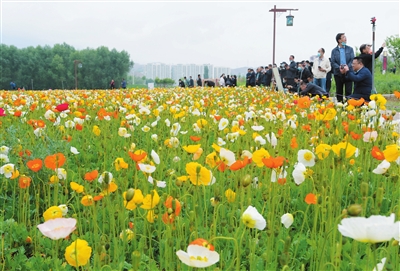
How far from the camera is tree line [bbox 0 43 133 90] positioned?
53.9m

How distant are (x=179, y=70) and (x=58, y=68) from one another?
132m

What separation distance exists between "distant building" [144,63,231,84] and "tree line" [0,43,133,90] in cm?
10892

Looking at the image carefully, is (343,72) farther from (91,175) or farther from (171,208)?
(171,208)

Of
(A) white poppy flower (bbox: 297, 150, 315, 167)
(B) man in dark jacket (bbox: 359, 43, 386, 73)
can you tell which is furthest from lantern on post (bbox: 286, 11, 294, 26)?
(A) white poppy flower (bbox: 297, 150, 315, 167)

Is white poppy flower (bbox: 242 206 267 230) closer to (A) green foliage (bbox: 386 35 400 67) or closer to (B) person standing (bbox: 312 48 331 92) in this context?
(B) person standing (bbox: 312 48 331 92)

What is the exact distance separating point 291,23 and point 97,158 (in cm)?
1516

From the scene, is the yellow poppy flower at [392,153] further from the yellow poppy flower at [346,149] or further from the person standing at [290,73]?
the person standing at [290,73]

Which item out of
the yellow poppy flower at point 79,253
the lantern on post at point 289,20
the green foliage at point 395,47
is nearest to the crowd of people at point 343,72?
the yellow poppy flower at point 79,253

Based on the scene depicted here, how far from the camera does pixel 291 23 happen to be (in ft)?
56.2

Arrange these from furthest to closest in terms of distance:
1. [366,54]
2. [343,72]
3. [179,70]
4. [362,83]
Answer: [179,70] → [366,54] → [343,72] → [362,83]

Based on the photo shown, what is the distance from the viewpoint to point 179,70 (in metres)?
185

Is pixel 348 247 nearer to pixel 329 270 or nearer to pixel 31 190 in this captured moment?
pixel 329 270

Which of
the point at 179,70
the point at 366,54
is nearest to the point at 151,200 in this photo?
the point at 366,54

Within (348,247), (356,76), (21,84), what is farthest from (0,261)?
(21,84)
